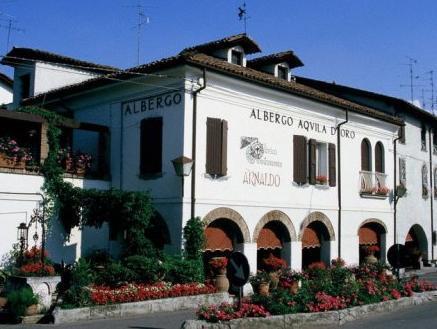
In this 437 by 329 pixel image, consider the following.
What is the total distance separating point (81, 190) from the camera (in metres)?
16.1

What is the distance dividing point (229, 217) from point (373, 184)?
339 inches

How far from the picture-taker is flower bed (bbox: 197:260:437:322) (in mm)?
11203

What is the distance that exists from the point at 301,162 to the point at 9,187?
9.42 m

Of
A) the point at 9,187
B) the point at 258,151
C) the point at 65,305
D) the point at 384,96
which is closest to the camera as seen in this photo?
the point at 65,305

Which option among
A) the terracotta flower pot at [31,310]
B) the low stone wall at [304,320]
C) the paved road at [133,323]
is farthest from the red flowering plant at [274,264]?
the terracotta flower pot at [31,310]

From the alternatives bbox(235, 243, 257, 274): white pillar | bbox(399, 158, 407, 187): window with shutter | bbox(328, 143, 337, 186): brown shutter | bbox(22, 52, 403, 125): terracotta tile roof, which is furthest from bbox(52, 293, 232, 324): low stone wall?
bbox(399, 158, 407, 187): window with shutter

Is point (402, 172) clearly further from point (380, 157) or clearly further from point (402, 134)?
point (380, 157)

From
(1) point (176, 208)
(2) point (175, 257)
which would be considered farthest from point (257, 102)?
(2) point (175, 257)

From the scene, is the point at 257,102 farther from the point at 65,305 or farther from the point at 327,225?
the point at 65,305

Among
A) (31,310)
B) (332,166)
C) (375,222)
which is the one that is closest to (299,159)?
(332,166)

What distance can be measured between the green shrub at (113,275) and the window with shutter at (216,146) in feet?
13.0

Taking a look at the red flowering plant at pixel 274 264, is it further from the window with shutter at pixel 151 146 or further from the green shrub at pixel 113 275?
the green shrub at pixel 113 275

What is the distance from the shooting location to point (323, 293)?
12844 mm

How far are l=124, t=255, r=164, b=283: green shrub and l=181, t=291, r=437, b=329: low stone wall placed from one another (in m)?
3.92
